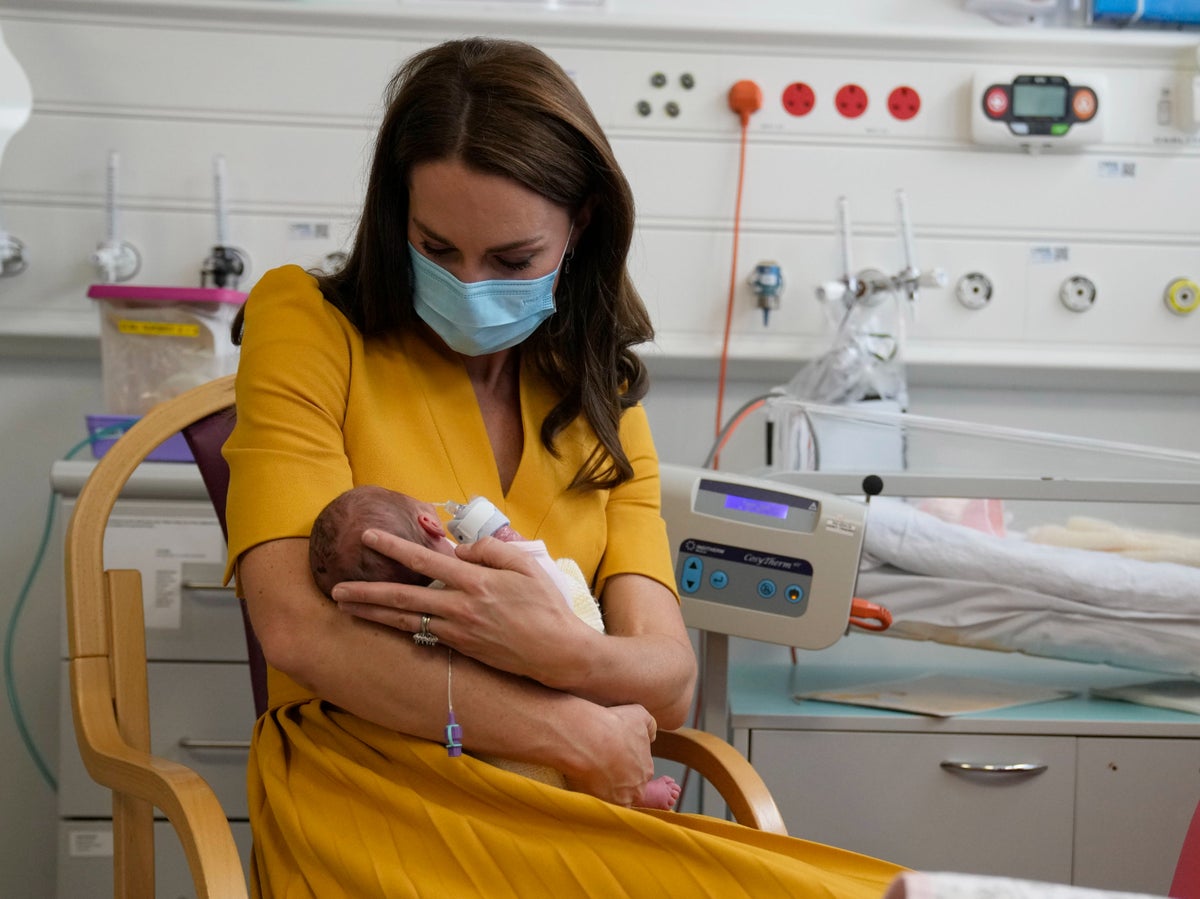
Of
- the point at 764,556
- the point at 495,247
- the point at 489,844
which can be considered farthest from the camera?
the point at 764,556

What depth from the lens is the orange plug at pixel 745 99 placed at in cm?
240

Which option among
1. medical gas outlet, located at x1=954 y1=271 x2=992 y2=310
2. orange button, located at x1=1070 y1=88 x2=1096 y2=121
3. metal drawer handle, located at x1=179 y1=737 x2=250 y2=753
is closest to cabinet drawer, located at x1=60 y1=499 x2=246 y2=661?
metal drawer handle, located at x1=179 y1=737 x2=250 y2=753

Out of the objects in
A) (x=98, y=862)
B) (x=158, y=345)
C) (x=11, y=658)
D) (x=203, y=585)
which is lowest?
(x=98, y=862)

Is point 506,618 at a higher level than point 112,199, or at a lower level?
lower

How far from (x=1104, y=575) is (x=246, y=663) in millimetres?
1392

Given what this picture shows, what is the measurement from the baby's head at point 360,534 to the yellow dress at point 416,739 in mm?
60

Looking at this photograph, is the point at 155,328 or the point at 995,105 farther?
the point at 995,105

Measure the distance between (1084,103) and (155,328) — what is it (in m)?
Answer: 1.95

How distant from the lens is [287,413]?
1249 millimetres

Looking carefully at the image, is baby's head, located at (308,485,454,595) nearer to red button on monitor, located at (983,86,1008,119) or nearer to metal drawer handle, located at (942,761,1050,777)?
metal drawer handle, located at (942,761,1050,777)

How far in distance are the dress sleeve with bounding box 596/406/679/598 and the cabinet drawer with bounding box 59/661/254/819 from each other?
2.62 ft

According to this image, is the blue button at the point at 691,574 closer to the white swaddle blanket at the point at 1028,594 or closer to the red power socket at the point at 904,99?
the white swaddle blanket at the point at 1028,594

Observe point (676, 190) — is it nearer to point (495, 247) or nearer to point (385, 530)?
point (495, 247)

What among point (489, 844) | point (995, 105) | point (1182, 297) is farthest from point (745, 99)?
point (489, 844)
